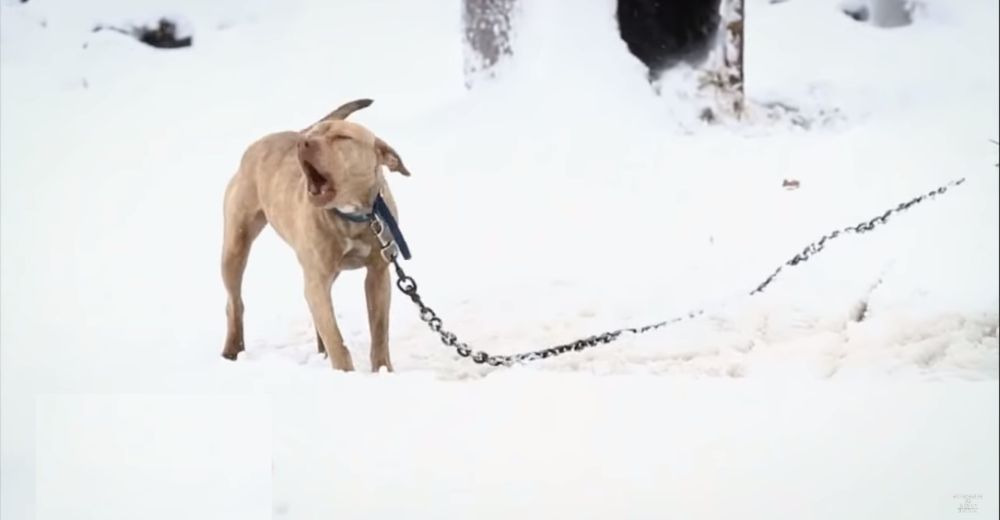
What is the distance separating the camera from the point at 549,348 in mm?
1907

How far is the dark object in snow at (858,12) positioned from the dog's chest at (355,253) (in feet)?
3.07

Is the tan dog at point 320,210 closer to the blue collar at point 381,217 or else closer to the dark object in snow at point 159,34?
the blue collar at point 381,217

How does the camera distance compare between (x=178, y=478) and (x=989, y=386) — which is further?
(x=989, y=386)

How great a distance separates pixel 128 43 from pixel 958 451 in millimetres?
1537

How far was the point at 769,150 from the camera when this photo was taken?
2000 millimetres

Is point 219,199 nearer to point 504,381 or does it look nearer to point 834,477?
point 504,381

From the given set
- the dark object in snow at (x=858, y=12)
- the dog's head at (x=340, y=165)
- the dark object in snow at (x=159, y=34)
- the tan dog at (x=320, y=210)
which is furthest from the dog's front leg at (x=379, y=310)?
the dark object in snow at (x=858, y=12)

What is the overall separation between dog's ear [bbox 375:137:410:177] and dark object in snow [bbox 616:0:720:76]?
462mm

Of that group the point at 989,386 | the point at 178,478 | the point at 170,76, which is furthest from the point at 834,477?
the point at 170,76

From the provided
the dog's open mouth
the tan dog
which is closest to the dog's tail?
the tan dog

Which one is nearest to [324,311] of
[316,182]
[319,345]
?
[319,345]

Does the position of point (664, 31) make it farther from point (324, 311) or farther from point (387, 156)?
point (324, 311)

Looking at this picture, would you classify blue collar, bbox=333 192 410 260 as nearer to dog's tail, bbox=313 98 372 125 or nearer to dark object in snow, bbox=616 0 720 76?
dog's tail, bbox=313 98 372 125

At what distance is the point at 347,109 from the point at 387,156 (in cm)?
13
